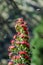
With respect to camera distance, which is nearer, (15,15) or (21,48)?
(21,48)

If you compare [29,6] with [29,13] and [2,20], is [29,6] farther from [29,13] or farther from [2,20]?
[2,20]

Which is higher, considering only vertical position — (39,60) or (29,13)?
(29,13)

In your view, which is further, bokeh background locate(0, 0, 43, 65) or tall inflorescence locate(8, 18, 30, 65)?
bokeh background locate(0, 0, 43, 65)

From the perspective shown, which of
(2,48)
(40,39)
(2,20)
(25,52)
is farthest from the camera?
(2,20)

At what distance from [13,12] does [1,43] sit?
1002 mm

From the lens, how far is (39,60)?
3654mm

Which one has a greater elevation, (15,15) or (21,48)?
Result: (15,15)

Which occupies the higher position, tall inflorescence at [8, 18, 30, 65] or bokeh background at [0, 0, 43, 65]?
bokeh background at [0, 0, 43, 65]

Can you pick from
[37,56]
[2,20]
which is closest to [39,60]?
[37,56]

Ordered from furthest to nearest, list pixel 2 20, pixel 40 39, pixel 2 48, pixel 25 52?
pixel 2 20 < pixel 2 48 < pixel 25 52 < pixel 40 39

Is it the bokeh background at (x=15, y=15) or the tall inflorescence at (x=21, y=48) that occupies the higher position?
the bokeh background at (x=15, y=15)

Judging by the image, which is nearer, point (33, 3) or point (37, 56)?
point (37, 56)

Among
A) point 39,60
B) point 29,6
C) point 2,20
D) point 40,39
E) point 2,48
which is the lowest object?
point 39,60

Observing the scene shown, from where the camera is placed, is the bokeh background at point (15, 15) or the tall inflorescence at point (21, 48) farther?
the bokeh background at point (15, 15)
